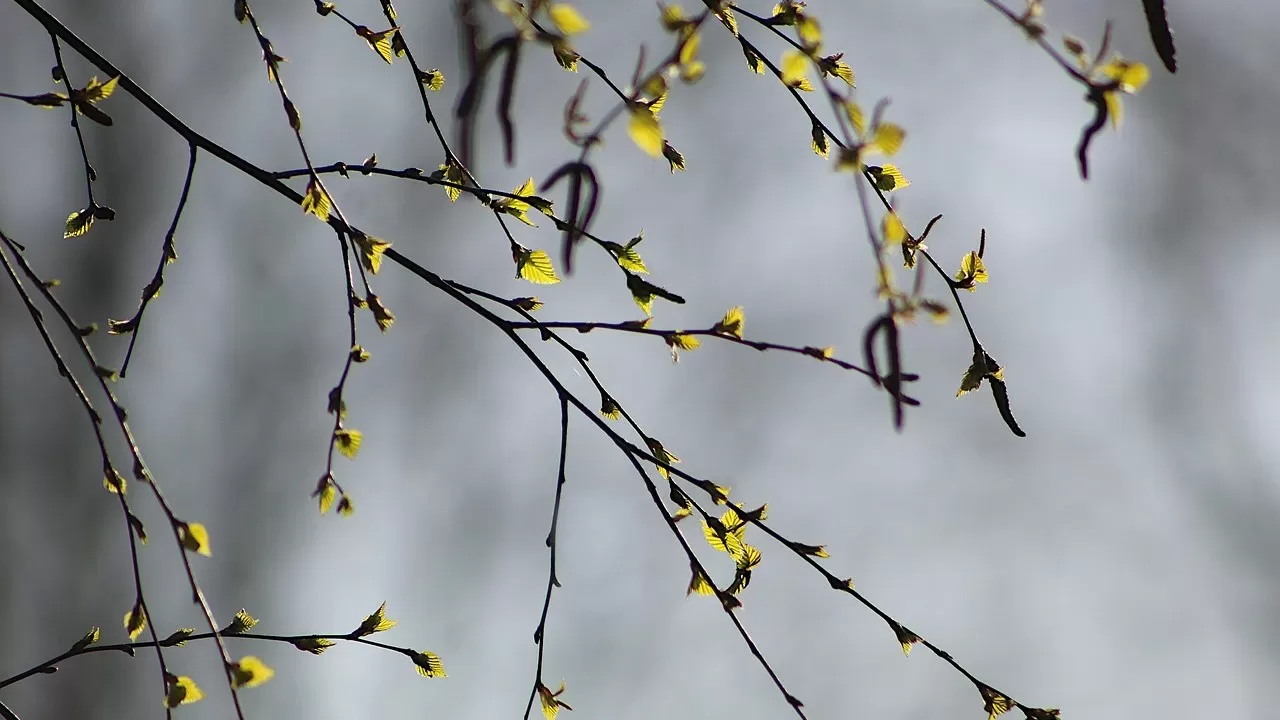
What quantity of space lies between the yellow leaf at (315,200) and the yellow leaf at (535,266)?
97 millimetres

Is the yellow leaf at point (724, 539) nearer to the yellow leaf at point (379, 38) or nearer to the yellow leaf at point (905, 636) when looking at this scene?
the yellow leaf at point (905, 636)

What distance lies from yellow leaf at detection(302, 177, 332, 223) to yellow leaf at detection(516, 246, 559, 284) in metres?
0.10

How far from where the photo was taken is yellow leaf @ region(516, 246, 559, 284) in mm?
454

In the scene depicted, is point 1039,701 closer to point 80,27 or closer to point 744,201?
point 744,201

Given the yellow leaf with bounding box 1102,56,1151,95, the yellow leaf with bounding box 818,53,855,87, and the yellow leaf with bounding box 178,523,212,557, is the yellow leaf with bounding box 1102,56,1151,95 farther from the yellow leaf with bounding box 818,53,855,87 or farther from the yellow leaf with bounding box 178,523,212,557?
the yellow leaf with bounding box 178,523,212,557

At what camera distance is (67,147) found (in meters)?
1.76

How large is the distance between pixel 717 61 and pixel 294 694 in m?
1.45

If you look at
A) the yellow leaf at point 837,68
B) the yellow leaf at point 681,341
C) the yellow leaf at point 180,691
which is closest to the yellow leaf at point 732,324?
the yellow leaf at point 681,341

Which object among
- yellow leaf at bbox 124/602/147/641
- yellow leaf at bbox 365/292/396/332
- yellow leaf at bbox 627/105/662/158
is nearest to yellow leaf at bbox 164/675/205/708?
yellow leaf at bbox 124/602/147/641

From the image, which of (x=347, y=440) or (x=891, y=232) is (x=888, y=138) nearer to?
(x=891, y=232)

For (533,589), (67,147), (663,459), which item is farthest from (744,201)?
(663,459)

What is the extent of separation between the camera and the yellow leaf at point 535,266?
17.9 inches

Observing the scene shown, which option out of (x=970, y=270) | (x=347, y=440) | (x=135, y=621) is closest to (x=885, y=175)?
(x=970, y=270)

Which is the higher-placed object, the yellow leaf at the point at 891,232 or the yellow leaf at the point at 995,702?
the yellow leaf at the point at 891,232
